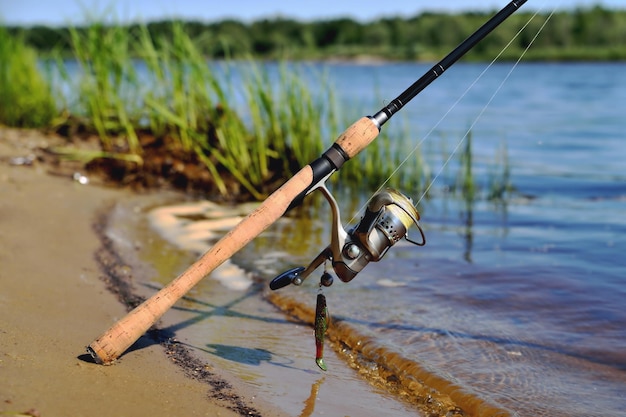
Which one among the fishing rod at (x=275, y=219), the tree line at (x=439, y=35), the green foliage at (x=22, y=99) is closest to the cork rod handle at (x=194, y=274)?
the fishing rod at (x=275, y=219)

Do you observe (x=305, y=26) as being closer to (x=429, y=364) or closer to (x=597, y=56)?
(x=597, y=56)

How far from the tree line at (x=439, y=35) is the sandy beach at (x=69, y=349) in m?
18.0

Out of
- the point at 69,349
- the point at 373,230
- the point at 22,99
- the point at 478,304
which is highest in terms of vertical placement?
the point at 373,230

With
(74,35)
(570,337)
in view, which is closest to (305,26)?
(74,35)

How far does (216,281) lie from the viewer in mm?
3873

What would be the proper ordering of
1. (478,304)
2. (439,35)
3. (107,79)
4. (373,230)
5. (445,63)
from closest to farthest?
(373,230), (445,63), (478,304), (107,79), (439,35)

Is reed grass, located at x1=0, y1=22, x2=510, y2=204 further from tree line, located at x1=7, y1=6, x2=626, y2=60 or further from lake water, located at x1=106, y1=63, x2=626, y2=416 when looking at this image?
tree line, located at x1=7, y1=6, x2=626, y2=60

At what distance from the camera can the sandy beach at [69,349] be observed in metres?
2.16

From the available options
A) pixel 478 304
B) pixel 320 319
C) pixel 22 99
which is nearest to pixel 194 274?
pixel 320 319

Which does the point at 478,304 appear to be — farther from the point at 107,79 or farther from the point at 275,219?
the point at 107,79

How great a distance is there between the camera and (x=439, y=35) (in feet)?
146

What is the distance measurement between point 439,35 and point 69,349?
4375 cm

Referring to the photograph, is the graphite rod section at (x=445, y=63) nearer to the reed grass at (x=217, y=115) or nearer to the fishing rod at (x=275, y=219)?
the fishing rod at (x=275, y=219)

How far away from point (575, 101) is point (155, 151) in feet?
36.0
